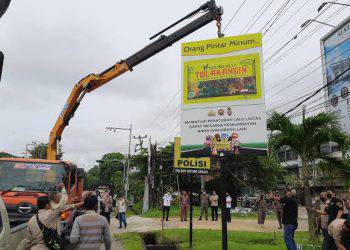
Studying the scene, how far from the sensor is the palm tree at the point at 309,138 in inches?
436

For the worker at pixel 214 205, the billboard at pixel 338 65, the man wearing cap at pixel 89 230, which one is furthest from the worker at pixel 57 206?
the billboard at pixel 338 65

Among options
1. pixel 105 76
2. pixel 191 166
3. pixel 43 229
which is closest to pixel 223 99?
pixel 43 229

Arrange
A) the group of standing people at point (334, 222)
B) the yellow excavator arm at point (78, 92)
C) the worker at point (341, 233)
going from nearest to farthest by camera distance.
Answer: the worker at point (341, 233) → the group of standing people at point (334, 222) → the yellow excavator arm at point (78, 92)

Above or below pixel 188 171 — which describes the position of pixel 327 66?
above

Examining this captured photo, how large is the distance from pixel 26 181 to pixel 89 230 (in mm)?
5759

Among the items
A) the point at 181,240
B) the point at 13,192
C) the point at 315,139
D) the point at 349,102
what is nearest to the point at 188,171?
the point at 181,240

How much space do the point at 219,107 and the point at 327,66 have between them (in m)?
37.1

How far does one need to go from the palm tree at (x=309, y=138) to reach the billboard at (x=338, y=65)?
29.0 metres

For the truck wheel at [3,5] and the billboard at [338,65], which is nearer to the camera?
the truck wheel at [3,5]

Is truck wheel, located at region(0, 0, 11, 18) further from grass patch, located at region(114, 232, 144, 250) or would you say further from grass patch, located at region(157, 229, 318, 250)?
grass patch, located at region(114, 232, 144, 250)

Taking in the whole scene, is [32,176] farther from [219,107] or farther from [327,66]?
[327,66]

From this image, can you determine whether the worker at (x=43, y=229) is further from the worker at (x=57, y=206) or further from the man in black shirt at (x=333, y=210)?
the man in black shirt at (x=333, y=210)

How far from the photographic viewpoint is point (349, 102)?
39781 mm

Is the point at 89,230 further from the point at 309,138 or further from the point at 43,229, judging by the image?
the point at 309,138
